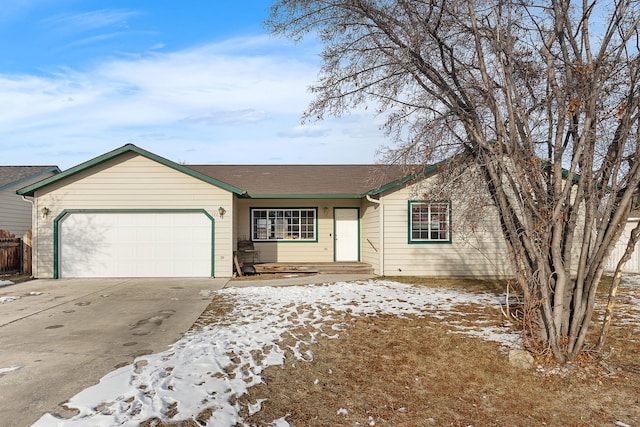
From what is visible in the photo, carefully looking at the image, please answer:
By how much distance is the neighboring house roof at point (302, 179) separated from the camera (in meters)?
14.4

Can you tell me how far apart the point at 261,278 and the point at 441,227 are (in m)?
5.81

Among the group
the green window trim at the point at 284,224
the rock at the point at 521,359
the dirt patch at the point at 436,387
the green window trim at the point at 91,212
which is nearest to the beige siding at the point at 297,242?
the green window trim at the point at 284,224

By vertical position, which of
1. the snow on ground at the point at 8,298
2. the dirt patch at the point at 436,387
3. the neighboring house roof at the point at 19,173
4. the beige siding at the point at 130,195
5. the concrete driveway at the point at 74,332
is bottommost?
the dirt patch at the point at 436,387

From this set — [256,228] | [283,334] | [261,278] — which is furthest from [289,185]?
[283,334]

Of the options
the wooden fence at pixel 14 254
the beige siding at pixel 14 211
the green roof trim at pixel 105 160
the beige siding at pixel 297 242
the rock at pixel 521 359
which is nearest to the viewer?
the rock at pixel 521 359

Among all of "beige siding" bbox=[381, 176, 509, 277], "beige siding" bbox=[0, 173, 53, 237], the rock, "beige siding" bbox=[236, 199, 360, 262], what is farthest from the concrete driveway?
"beige siding" bbox=[0, 173, 53, 237]

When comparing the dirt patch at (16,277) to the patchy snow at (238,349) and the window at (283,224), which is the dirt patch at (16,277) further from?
the window at (283,224)

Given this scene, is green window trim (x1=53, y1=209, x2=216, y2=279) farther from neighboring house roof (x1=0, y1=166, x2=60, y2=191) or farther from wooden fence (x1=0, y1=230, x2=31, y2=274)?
neighboring house roof (x1=0, y1=166, x2=60, y2=191)

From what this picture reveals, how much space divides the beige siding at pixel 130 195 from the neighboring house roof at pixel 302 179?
1532 millimetres

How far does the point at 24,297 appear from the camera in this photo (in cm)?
988

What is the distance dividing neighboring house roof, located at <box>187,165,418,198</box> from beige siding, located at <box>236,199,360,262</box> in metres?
0.60

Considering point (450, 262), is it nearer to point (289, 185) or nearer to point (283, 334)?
point (289, 185)

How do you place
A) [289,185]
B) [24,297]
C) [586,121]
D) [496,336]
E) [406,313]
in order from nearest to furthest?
[586,121]
[496,336]
[406,313]
[24,297]
[289,185]

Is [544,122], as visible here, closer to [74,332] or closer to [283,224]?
[74,332]
